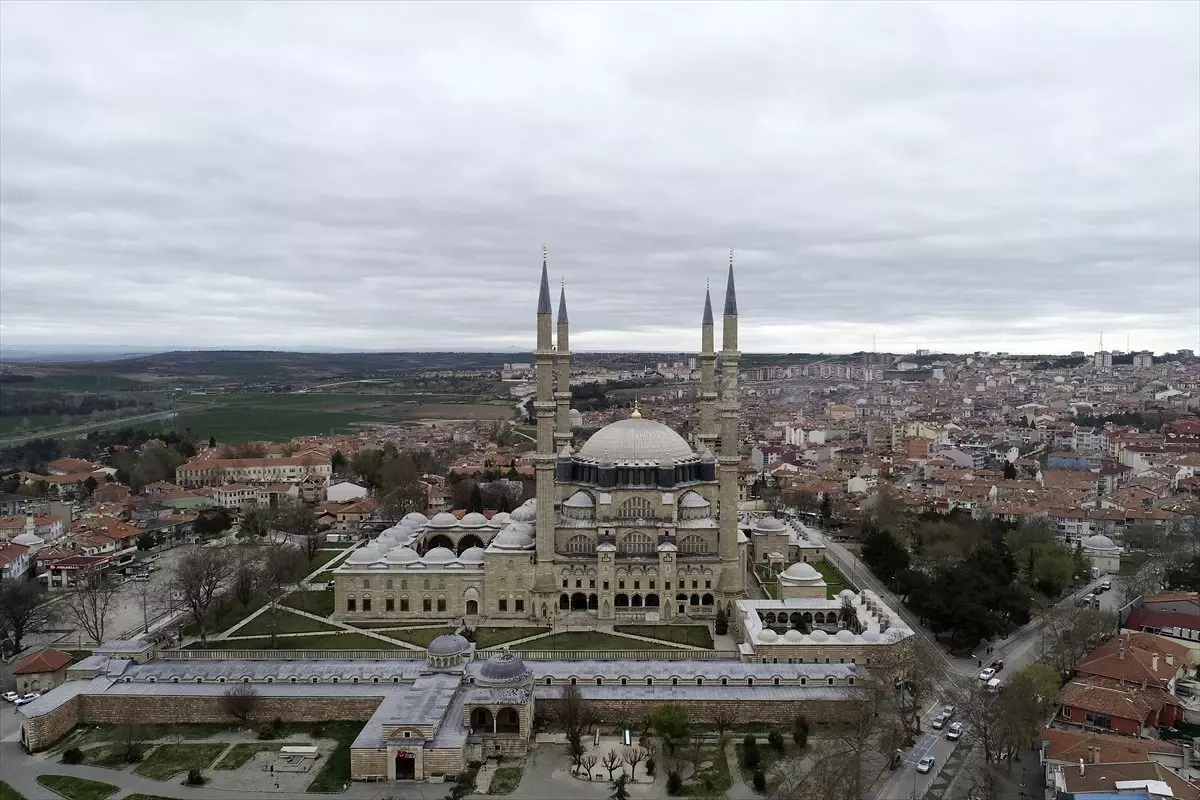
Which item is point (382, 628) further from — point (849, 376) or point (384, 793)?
point (849, 376)

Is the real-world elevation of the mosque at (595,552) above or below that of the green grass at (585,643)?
above

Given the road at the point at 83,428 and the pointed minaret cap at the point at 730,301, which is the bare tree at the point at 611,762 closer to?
the pointed minaret cap at the point at 730,301

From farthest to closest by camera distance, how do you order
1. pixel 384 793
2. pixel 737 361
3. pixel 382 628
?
pixel 737 361
pixel 382 628
pixel 384 793

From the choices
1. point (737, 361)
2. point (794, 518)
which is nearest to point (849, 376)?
point (794, 518)

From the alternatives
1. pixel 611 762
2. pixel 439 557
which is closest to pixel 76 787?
pixel 611 762

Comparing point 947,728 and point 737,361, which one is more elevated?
point 737,361

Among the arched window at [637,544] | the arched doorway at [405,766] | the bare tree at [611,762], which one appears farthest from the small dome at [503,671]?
the arched window at [637,544]

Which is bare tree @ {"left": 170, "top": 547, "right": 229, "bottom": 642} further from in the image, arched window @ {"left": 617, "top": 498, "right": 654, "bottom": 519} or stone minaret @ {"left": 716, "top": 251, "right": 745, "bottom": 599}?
stone minaret @ {"left": 716, "top": 251, "right": 745, "bottom": 599}
